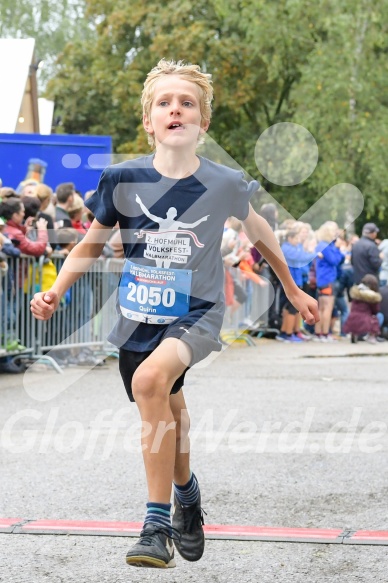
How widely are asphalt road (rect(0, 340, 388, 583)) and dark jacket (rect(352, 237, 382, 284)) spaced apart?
23.8 ft

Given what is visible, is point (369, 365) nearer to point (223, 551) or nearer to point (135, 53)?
point (223, 551)

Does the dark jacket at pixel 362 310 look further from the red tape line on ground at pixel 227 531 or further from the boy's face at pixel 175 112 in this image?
the boy's face at pixel 175 112

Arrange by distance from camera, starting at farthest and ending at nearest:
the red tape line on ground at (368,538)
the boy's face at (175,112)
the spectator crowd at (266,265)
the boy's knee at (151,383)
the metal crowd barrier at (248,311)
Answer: the metal crowd barrier at (248,311) < the spectator crowd at (266,265) < the red tape line on ground at (368,538) < the boy's face at (175,112) < the boy's knee at (151,383)

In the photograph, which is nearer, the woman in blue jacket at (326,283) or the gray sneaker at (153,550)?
the gray sneaker at (153,550)

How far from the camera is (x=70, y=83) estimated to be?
154 feet

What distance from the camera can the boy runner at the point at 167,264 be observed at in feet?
15.2

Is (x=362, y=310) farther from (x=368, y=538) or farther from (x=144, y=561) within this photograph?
(x=144, y=561)

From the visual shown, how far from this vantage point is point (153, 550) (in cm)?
445

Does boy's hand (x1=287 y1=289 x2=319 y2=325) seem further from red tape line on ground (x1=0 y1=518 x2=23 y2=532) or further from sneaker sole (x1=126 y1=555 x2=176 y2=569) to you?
red tape line on ground (x1=0 y1=518 x2=23 y2=532)

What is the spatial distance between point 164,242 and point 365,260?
52.6 ft

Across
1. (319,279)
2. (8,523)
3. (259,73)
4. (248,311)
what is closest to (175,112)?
(8,523)

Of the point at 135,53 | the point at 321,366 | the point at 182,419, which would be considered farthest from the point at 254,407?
the point at 135,53

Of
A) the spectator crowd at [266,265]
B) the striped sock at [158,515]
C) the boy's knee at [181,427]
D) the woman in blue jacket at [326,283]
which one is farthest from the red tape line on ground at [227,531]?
the woman in blue jacket at [326,283]

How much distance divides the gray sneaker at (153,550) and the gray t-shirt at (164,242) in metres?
0.67
